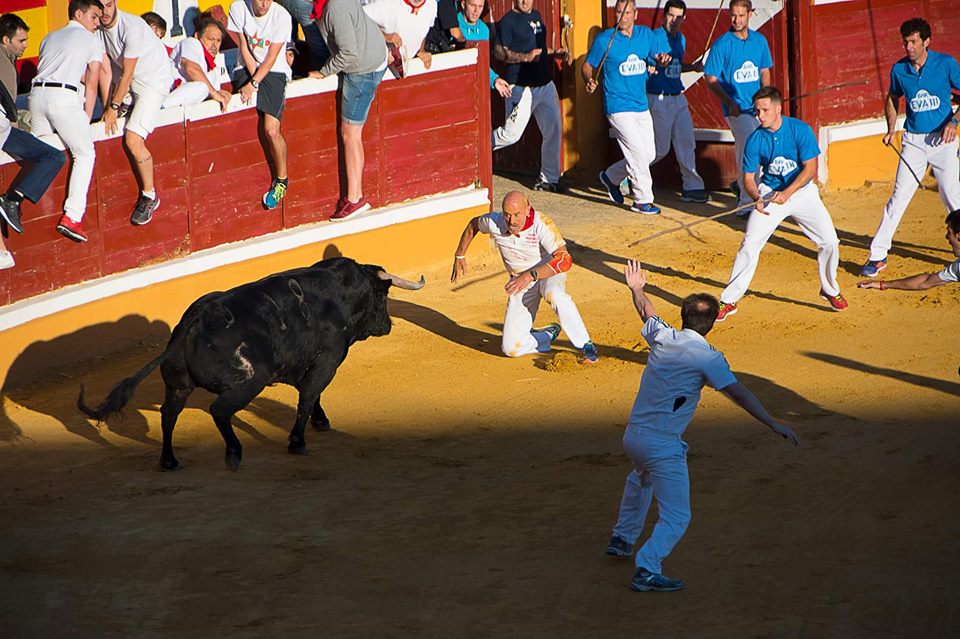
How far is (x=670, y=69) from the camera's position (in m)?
14.6

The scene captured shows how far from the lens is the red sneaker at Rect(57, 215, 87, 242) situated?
1015 centimetres

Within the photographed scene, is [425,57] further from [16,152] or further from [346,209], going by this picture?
[16,152]

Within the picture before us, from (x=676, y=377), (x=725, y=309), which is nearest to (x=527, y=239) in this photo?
(x=725, y=309)

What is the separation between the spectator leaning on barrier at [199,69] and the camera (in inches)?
432

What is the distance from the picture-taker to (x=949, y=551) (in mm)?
6594

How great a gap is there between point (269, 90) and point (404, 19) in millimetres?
1582

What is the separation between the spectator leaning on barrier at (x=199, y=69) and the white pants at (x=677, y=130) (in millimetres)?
5163

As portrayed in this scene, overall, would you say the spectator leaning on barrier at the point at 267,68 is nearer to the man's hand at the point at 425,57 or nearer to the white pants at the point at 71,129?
the man's hand at the point at 425,57

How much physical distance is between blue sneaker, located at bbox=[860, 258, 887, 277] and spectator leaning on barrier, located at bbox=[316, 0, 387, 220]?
14.3ft

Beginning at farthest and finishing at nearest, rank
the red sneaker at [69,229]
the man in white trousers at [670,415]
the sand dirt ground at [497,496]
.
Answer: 1. the red sneaker at [69,229]
2. the man in white trousers at [670,415]
3. the sand dirt ground at [497,496]

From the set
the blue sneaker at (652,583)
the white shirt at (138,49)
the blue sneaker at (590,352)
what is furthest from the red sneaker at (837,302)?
the white shirt at (138,49)

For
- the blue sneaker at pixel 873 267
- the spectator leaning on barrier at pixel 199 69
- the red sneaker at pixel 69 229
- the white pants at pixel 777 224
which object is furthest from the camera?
the blue sneaker at pixel 873 267

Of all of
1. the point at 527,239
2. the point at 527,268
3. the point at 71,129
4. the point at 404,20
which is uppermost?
the point at 404,20

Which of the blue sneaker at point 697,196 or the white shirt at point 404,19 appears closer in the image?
the white shirt at point 404,19
